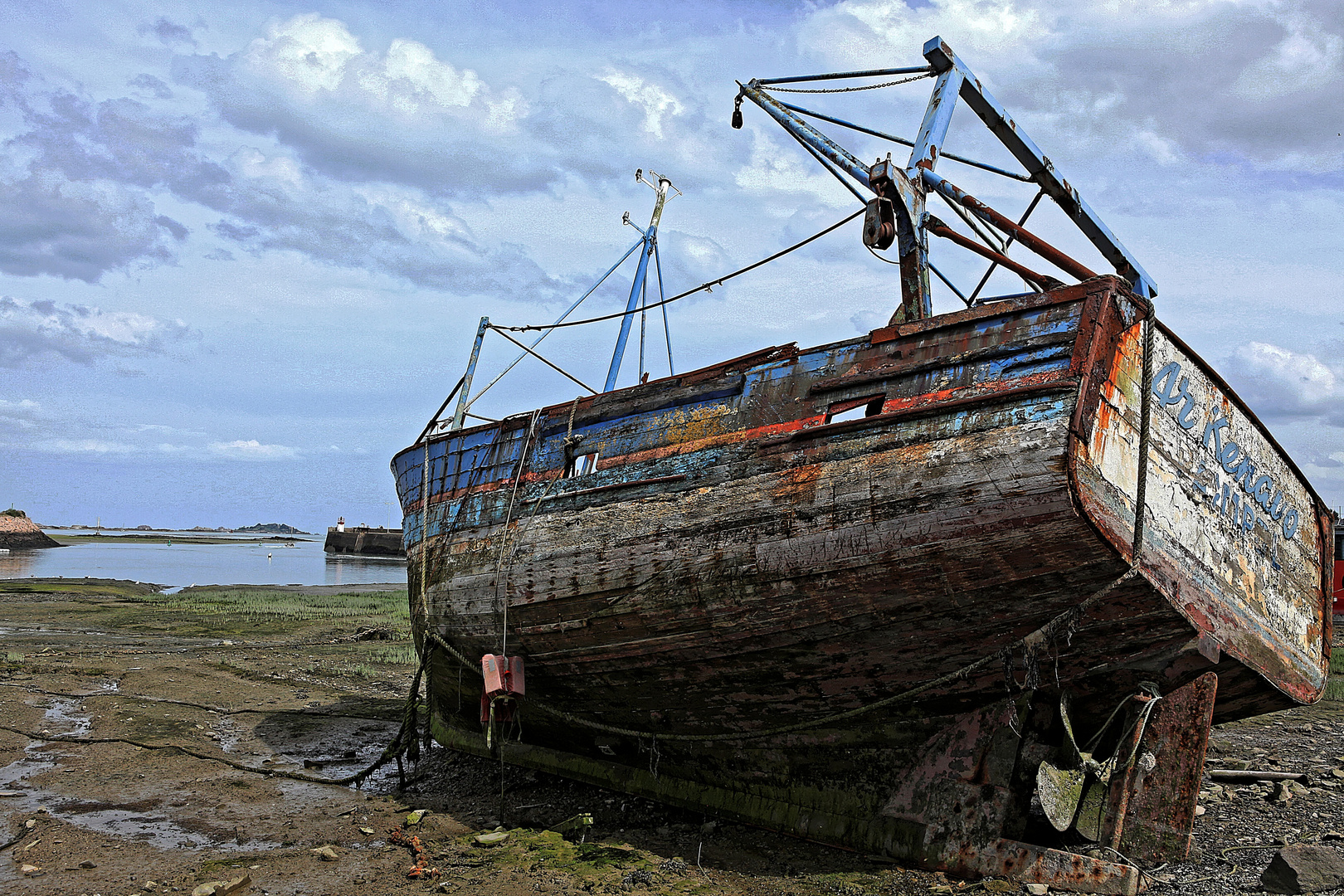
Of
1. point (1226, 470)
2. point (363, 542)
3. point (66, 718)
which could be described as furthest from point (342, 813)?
point (363, 542)

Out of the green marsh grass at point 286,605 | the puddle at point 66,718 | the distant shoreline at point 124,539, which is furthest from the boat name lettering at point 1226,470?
the distant shoreline at point 124,539

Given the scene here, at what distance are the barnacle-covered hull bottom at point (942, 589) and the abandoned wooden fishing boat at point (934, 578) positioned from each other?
0.02m

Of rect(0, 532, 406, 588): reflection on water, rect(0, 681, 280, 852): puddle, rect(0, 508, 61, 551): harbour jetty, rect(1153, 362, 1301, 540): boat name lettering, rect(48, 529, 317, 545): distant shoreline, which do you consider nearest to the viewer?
rect(1153, 362, 1301, 540): boat name lettering

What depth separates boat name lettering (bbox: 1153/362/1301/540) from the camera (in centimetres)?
543

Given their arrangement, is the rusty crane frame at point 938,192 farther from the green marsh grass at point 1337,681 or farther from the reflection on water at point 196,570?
the reflection on water at point 196,570

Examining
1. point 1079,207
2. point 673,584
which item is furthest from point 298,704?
point 1079,207

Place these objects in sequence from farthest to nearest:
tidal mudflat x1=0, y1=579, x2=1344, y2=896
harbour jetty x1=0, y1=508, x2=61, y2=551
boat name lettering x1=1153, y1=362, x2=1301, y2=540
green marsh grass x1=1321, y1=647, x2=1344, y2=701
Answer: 1. harbour jetty x1=0, y1=508, x2=61, y2=551
2. green marsh grass x1=1321, y1=647, x2=1344, y2=701
3. tidal mudflat x1=0, y1=579, x2=1344, y2=896
4. boat name lettering x1=1153, y1=362, x2=1301, y2=540

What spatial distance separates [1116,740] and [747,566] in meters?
2.65

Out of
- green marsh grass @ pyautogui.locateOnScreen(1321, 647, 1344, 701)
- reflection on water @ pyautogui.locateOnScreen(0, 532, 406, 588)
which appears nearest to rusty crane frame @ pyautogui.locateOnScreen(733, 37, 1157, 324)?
green marsh grass @ pyautogui.locateOnScreen(1321, 647, 1344, 701)

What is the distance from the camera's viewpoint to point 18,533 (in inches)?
2440

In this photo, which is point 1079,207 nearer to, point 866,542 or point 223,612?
point 866,542

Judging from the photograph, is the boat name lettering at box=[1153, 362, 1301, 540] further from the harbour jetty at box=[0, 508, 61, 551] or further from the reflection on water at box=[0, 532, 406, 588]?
the harbour jetty at box=[0, 508, 61, 551]

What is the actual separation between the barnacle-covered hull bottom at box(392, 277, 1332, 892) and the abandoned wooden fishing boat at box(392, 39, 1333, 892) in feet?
0.06

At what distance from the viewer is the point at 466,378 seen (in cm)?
1026
